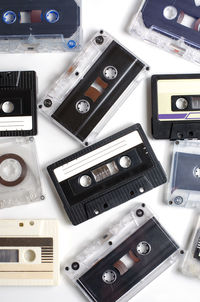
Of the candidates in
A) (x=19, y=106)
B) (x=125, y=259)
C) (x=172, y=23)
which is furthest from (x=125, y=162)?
(x=172, y=23)

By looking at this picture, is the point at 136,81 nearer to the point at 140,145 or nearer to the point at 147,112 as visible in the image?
the point at 147,112

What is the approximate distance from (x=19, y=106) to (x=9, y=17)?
1.38ft

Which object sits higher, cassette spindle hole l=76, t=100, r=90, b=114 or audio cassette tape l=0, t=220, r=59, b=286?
cassette spindle hole l=76, t=100, r=90, b=114

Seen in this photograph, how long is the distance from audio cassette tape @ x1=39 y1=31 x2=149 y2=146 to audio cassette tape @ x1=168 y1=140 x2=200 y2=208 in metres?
0.40

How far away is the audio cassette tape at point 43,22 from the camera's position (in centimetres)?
216

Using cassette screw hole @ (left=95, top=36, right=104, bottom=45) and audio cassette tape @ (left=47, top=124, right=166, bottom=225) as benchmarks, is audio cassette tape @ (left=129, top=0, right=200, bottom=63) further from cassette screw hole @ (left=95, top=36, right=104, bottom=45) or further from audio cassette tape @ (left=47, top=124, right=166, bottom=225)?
audio cassette tape @ (left=47, top=124, right=166, bottom=225)

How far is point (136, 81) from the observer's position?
2.25 metres

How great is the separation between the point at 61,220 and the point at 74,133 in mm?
428

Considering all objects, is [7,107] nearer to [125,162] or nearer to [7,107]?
[7,107]

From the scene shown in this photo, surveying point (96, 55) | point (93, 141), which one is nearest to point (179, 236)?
point (93, 141)

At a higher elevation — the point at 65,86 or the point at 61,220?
the point at 65,86

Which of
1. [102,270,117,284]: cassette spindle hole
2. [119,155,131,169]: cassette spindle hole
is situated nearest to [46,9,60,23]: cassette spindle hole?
[119,155,131,169]: cassette spindle hole

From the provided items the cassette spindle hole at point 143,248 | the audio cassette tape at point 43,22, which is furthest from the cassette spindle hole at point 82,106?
the cassette spindle hole at point 143,248

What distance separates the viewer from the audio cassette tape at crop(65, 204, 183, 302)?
2.19 m
